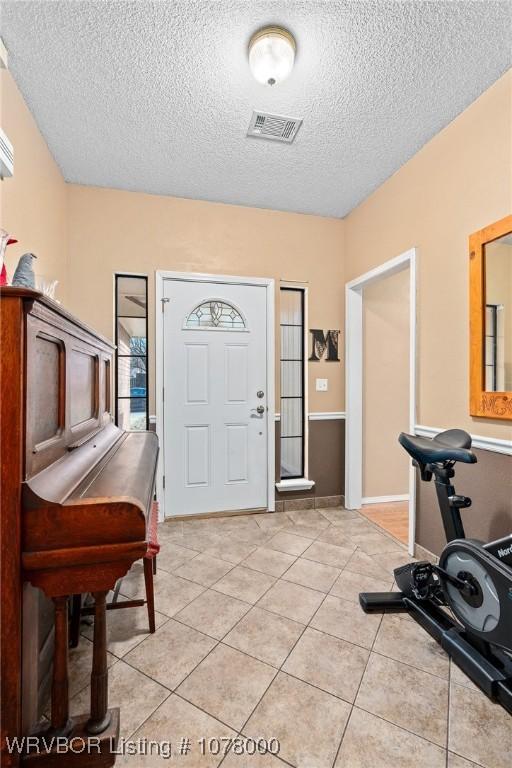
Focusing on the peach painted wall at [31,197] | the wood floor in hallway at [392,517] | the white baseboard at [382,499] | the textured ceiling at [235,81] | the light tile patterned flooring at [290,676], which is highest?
the textured ceiling at [235,81]

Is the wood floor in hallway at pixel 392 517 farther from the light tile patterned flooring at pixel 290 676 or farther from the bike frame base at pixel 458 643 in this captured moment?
the bike frame base at pixel 458 643

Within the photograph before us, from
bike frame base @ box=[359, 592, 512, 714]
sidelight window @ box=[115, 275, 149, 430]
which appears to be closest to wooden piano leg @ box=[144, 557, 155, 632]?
bike frame base @ box=[359, 592, 512, 714]

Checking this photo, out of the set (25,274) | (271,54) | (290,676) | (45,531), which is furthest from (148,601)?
(271,54)

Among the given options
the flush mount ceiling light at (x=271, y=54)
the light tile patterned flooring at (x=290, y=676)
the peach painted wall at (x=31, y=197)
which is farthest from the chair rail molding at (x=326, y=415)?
the flush mount ceiling light at (x=271, y=54)

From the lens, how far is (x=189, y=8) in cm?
151

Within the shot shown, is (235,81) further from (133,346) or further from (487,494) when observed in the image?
(487,494)

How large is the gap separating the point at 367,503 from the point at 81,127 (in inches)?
152

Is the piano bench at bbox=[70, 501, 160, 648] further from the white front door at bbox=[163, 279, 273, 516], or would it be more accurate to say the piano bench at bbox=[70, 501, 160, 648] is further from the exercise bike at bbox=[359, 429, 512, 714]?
the white front door at bbox=[163, 279, 273, 516]

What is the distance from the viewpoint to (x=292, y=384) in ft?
11.5

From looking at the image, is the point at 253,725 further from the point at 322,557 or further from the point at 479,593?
the point at 322,557

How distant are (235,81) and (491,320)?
74.4 inches

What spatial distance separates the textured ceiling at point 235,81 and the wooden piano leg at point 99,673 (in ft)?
7.69

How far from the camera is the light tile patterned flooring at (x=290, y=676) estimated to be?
3.92 feet

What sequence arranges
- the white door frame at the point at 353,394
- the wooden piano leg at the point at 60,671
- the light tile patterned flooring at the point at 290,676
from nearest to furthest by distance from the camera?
the wooden piano leg at the point at 60,671, the light tile patterned flooring at the point at 290,676, the white door frame at the point at 353,394
